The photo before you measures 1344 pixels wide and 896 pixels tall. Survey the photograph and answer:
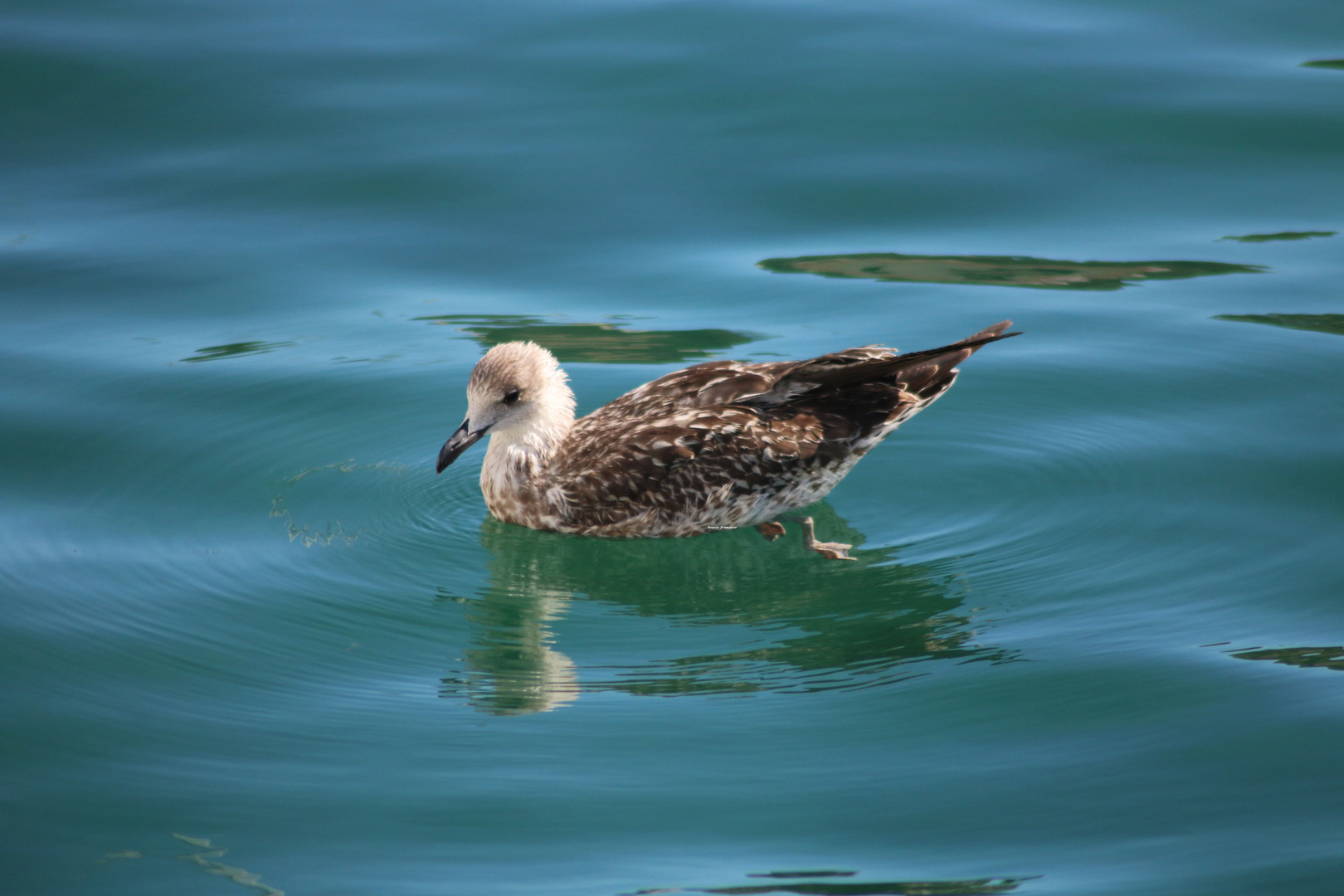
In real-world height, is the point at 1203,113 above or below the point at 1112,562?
above

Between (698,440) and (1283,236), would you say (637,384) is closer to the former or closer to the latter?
(698,440)

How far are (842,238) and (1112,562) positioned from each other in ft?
16.5

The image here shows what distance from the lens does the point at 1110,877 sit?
5555 mm

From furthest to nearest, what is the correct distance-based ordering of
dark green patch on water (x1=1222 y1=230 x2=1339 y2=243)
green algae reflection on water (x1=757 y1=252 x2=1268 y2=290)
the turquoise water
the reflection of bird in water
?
dark green patch on water (x1=1222 y1=230 x2=1339 y2=243) < green algae reflection on water (x1=757 y1=252 x2=1268 y2=290) < the reflection of bird in water < the turquoise water

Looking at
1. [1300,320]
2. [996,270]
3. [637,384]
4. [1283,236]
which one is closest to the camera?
[637,384]

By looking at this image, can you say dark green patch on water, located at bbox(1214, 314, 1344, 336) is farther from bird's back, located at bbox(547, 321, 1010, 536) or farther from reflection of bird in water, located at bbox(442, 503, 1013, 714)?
reflection of bird in water, located at bbox(442, 503, 1013, 714)

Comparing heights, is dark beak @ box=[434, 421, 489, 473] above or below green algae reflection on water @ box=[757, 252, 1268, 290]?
below

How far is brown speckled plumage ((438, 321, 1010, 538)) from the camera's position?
8273 mm

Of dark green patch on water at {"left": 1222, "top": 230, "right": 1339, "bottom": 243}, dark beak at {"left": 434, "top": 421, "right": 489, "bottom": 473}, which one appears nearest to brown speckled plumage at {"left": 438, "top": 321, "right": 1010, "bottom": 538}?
dark beak at {"left": 434, "top": 421, "right": 489, "bottom": 473}

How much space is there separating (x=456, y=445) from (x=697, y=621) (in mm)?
1777

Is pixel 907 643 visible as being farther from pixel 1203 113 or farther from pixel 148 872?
pixel 1203 113

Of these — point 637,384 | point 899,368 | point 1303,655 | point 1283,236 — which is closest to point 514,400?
→ point 637,384

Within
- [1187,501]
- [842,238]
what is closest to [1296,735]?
[1187,501]

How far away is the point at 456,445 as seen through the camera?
8.14 meters
